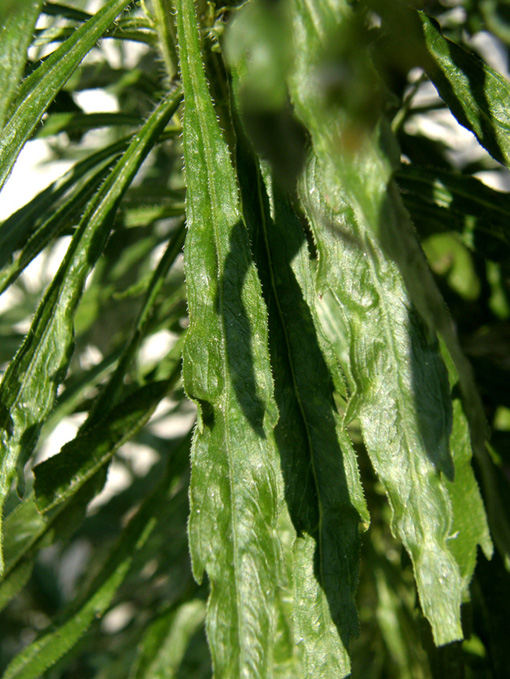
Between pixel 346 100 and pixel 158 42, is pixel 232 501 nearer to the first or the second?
pixel 346 100

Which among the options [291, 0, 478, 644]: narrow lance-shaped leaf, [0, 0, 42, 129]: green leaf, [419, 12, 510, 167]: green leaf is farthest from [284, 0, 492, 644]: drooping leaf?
[0, 0, 42, 129]: green leaf

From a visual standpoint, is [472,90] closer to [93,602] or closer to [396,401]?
[396,401]

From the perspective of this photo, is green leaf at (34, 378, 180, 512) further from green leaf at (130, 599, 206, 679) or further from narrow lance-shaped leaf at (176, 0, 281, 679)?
green leaf at (130, 599, 206, 679)

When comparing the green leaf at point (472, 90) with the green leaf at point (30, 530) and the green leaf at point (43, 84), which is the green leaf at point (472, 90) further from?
the green leaf at point (30, 530)

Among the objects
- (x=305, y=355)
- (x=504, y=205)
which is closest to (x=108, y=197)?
(x=305, y=355)

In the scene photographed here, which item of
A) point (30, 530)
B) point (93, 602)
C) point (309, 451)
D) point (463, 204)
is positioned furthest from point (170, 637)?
point (463, 204)

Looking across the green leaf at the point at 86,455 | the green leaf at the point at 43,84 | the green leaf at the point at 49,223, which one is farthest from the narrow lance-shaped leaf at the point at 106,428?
the green leaf at the point at 43,84
